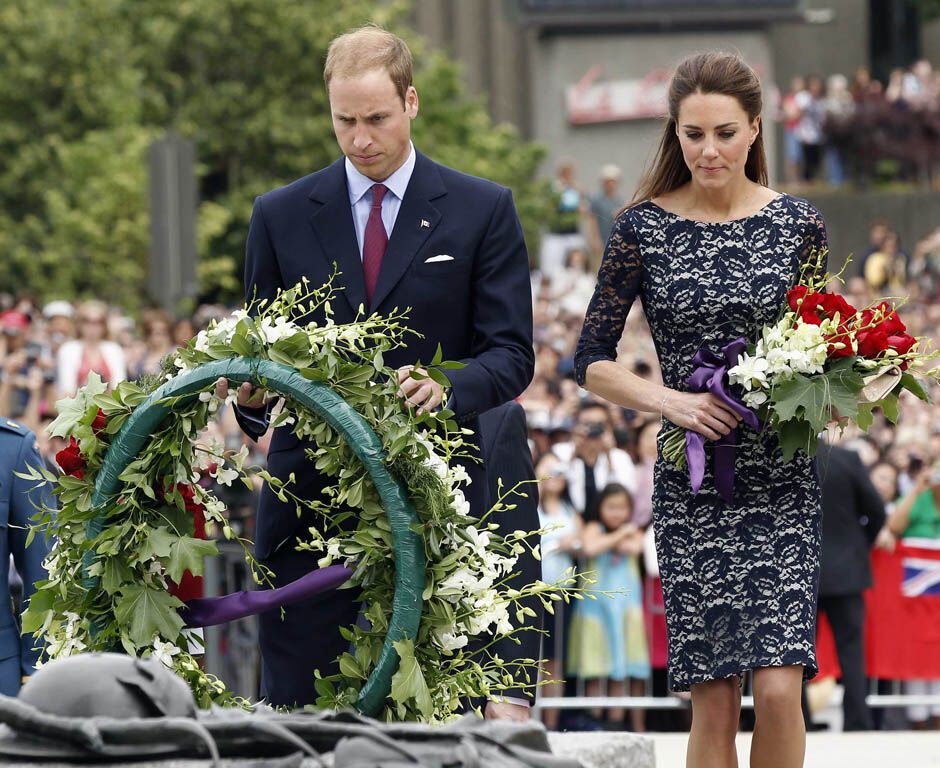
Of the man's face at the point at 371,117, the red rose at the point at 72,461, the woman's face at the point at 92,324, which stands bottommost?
the red rose at the point at 72,461

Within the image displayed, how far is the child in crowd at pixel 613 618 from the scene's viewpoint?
11.1m

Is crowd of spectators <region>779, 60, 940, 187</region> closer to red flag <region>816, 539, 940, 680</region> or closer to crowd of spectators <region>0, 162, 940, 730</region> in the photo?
crowd of spectators <region>0, 162, 940, 730</region>

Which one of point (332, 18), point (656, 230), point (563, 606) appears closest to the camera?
point (656, 230)

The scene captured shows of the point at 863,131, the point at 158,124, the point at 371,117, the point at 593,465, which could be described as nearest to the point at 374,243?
the point at 371,117

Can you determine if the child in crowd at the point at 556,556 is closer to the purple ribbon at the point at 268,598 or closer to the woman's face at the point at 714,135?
the woman's face at the point at 714,135

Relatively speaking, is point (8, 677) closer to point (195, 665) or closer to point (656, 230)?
point (195, 665)

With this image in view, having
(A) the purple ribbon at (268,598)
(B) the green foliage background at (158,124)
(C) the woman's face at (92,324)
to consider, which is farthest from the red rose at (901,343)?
(B) the green foliage background at (158,124)

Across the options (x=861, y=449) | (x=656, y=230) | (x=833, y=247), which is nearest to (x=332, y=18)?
(x=833, y=247)

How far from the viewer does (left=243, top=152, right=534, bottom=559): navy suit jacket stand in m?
4.96

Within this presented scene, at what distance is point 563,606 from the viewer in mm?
11289

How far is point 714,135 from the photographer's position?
17.1ft

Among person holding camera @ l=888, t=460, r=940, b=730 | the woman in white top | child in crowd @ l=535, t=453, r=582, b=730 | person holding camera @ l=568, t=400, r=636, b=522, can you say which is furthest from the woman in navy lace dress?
the woman in white top

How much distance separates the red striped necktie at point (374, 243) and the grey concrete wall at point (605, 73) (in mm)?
29168

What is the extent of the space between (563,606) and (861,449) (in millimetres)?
2862
